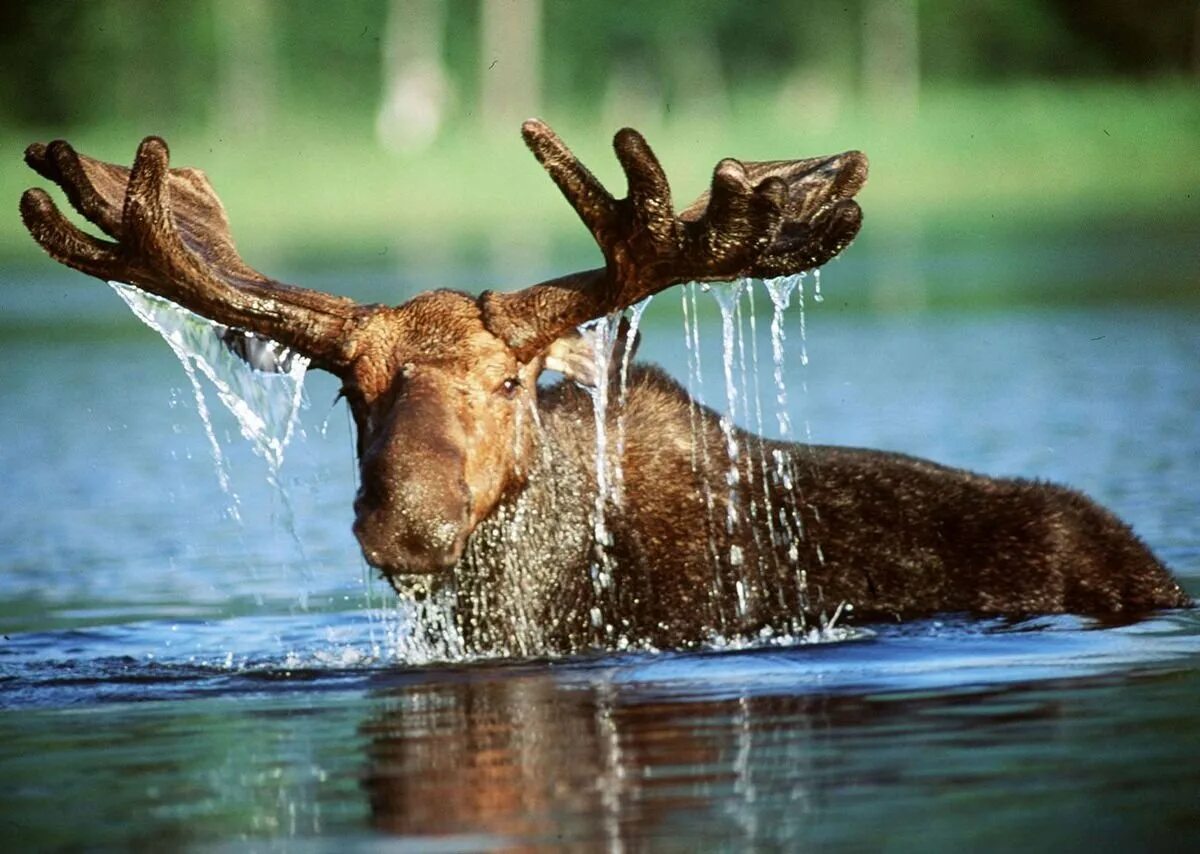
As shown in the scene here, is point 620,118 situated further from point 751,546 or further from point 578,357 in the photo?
point 751,546

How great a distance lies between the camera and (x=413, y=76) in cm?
7850

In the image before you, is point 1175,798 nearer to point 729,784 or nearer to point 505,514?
point 729,784

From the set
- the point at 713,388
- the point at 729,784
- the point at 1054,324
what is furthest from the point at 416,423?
the point at 1054,324

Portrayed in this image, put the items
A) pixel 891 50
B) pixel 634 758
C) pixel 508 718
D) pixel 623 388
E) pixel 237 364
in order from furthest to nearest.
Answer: pixel 891 50 → pixel 237 364 → pixel 623 388 → pixel 508 718 → pixel 634 758

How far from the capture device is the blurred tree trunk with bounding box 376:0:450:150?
7444 centimetres

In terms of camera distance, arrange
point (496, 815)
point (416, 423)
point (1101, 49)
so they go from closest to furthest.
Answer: point (496, 815) < point (416, 423) < point (1101, 49)

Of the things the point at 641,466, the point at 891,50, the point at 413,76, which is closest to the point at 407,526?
the point at 641,466

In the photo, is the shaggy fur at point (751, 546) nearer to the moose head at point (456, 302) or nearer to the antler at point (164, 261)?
the moose head at point (456, 302)

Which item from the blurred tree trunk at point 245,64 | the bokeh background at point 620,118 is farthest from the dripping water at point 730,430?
the blurred tree trunk at point 245,64

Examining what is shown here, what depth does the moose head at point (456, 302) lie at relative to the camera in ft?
28.4

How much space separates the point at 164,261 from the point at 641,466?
1938 millimetres

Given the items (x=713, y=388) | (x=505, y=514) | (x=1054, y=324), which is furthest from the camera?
(x=1054, y=324)

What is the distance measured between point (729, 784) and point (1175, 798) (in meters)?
1.19

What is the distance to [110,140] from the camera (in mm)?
68312
